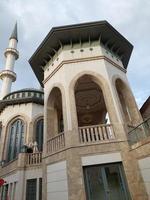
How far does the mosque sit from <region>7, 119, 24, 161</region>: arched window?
82 mm

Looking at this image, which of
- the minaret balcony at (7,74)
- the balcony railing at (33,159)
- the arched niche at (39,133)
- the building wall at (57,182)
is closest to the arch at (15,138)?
the arched niche at (39,133)

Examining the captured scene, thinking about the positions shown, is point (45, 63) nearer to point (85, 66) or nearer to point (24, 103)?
point (85, 66)

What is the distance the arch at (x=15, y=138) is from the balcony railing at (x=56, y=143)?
5.90m

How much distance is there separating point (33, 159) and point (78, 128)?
15.5 feet

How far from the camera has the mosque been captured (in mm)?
6891

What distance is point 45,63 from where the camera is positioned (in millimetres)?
12758

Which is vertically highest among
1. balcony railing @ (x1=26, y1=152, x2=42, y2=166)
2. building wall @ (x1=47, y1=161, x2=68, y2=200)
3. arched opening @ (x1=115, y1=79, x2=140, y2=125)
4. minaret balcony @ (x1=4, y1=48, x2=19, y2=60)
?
minaret balcony @ (x1=4, y1=48, x2=19, y2=60)

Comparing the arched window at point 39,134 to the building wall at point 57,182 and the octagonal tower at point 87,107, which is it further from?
the building wall at point 57,182

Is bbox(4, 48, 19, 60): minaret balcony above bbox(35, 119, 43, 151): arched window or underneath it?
above

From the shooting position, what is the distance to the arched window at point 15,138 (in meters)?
14.1

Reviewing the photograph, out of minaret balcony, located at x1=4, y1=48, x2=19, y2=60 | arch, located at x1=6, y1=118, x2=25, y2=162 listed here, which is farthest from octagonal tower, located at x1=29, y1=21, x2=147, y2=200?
minaret balcony, located at x1=4, y1=48, x2=19, y2=60

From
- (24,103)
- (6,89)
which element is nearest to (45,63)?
(24,103)

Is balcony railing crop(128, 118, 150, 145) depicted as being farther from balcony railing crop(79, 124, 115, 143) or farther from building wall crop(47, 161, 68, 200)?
building wall crop(47, 161, 68, 200)

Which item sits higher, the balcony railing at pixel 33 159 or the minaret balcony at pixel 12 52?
the minaret balcony at pixel 12 52
